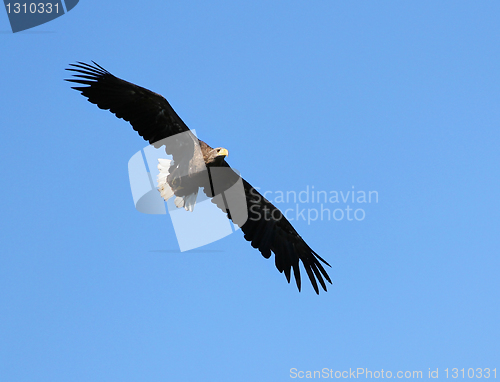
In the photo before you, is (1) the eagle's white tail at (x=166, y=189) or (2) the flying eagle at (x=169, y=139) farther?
(1) the eagle's white tail at (x=166, y=189)

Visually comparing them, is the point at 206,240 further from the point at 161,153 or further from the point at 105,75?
the point at 105,75

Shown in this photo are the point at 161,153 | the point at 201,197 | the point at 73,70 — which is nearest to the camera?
the point at 73,70

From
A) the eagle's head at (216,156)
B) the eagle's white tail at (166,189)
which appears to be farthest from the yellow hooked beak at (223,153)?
the eagle's white tail at (166,189)

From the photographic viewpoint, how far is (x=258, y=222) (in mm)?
11906

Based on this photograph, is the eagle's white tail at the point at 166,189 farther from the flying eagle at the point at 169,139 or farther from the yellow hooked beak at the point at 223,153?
the yellow hooked beak at the point at 223,153

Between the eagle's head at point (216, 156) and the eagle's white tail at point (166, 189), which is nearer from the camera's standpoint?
the eagle's head at point (216, 156)

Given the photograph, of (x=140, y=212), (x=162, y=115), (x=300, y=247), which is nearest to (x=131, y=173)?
(x=140, y=212)

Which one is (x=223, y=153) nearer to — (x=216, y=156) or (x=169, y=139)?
(x=216, y=156)

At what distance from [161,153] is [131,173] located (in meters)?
0.83

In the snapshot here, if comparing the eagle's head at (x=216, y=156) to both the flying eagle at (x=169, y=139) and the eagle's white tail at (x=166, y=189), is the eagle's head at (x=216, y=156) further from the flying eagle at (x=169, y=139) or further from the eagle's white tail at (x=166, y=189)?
the eagle's white tail at (x=166, y=189)

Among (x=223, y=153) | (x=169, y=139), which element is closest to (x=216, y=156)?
(x=223, y=153)

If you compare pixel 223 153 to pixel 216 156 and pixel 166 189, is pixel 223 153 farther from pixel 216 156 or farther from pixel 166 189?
pixel 166 189

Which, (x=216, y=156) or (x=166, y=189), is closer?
(x=216, y=156)

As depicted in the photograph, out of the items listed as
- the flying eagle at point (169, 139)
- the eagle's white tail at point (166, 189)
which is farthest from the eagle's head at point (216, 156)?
the eagle's white tail at point (166, 189)
